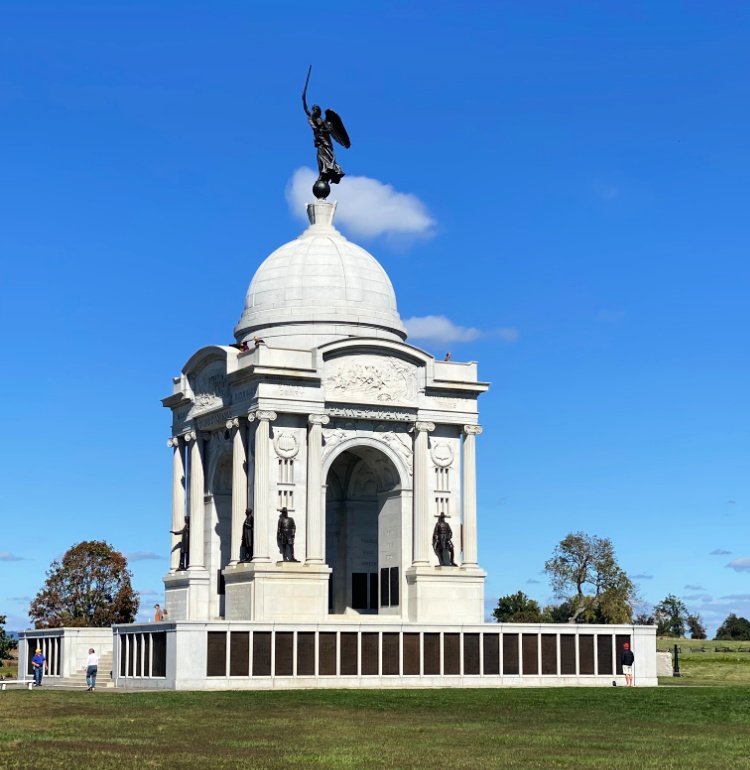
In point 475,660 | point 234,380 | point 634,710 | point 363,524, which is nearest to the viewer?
point 634,710

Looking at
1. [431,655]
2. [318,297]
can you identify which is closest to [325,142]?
[318,297]

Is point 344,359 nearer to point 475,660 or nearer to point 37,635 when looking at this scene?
point 475,660

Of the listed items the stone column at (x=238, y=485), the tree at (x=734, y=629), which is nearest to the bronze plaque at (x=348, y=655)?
the stone column at (x=238, y=485)

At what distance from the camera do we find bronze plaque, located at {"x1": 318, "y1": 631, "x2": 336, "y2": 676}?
58344 millimetres

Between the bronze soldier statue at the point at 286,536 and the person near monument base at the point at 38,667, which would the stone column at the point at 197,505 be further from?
the person near monument base at the point at 38,667

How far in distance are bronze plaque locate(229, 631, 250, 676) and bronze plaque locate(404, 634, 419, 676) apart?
6.95m

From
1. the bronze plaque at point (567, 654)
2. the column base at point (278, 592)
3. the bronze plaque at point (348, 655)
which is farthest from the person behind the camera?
the bronze plaque at point (567, 654)

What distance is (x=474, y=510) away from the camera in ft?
223

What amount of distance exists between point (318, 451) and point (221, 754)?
115ft

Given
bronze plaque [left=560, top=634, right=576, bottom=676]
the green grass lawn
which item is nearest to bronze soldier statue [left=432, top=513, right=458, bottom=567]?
bronze plaque [left=560, top=634, right=576, bottom=676]

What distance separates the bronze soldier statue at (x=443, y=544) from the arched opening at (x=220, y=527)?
391 inches

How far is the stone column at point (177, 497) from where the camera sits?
71562 mm

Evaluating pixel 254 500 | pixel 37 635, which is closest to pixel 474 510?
pixel 254 500

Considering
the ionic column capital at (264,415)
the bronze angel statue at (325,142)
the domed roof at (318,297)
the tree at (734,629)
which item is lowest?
the tree at (734,629)
